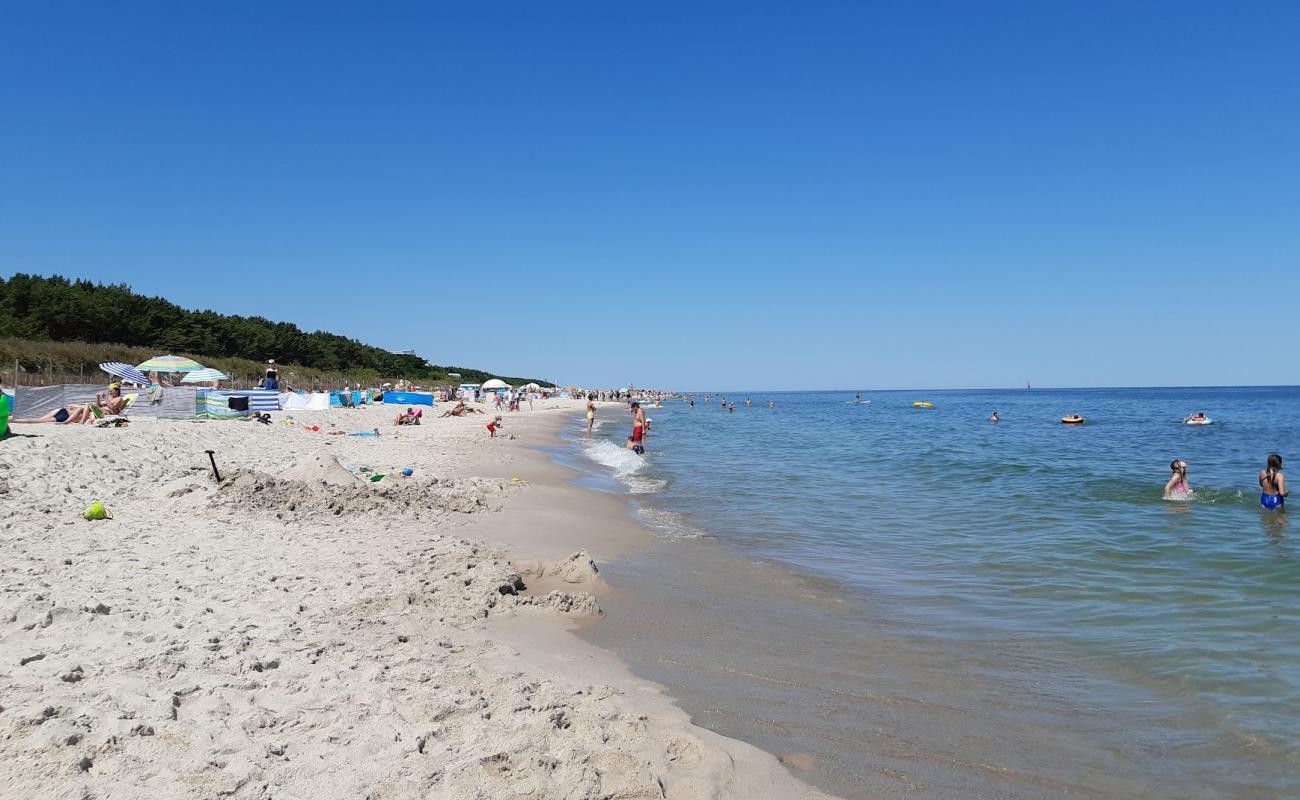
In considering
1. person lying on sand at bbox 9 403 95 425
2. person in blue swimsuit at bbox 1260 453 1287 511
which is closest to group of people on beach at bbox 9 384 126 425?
person lying on sand at bbox 9 403 95 425

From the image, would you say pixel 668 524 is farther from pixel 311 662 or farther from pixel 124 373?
pixel 124 373

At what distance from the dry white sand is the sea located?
60 cm

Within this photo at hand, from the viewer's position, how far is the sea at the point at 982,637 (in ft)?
12.1

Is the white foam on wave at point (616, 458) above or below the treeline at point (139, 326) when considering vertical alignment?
below

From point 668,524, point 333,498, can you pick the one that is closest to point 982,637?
point 668,524

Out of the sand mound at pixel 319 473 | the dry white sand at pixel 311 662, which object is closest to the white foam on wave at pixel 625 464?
the sand mound at pixel 319 473

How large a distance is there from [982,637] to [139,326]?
2558 inches

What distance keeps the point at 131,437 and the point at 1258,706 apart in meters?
16.6

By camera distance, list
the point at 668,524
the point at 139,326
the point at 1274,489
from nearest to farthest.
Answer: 1. the point at 668,524
2. the point at 1274,489
3. the point at 139,326

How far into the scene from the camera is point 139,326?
5488cm

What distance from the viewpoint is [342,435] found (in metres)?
21.4

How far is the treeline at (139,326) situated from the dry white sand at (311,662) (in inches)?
1516

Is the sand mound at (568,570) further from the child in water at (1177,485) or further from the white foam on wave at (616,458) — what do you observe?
the child in water at (1177,485)

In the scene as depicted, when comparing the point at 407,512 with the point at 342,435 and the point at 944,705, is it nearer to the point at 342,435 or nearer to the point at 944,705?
the point at 944,705
